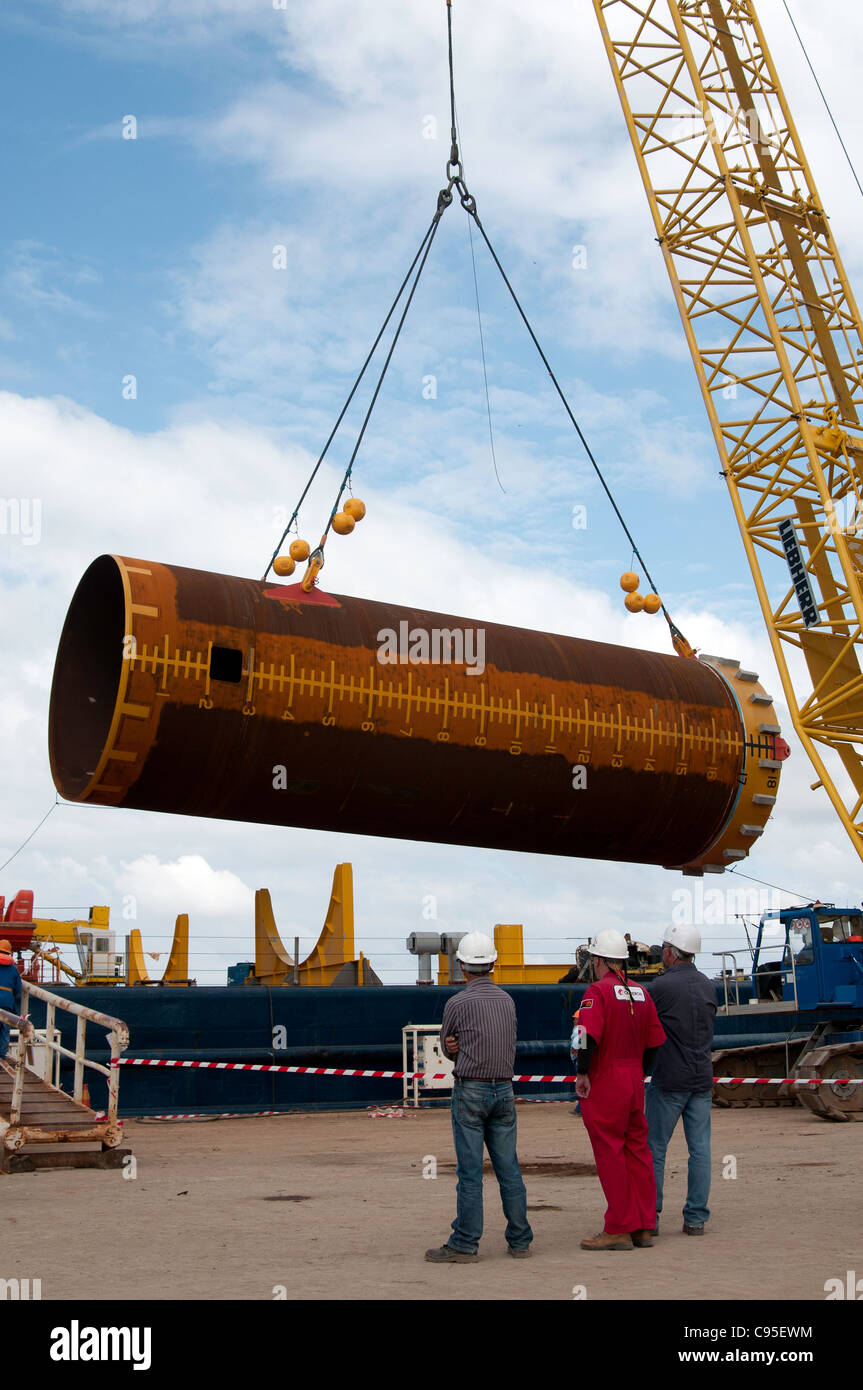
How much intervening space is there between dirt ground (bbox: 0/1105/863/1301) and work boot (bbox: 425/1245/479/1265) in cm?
10

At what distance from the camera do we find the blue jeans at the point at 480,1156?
6363 millimetres

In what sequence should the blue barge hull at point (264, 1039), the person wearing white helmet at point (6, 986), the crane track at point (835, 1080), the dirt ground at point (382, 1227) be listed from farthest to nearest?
1. the blue barge hull at point (264, 1039)
2. the crane track at point (835, 1080)
3. the person wearing white helmet at point (6, 986)
4. the dirt ground at point (382, 1227)

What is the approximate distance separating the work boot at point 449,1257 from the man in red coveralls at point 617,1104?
684 mm

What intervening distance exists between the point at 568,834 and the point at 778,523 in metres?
12.6

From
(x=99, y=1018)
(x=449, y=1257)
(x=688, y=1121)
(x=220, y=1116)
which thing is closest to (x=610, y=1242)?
(x=449, y=1257)

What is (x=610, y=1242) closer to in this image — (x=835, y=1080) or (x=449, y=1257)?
(x=449, y=1257)

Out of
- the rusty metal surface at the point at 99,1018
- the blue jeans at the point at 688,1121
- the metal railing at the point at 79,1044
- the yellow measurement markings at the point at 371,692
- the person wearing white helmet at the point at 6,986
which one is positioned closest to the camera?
the blue jeans at the point at 688,1121

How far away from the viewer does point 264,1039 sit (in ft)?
58.8

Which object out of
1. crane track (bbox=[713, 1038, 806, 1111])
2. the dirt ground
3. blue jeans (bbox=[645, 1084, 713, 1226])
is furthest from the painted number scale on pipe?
crane track (bbox=[713, 1038, 806, 1111])

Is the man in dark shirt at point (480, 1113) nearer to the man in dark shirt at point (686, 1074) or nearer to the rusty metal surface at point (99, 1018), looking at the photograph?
the man in dark shirt at point (686, 1074)

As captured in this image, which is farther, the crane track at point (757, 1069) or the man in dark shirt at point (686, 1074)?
the crane track at point (757, 1069)

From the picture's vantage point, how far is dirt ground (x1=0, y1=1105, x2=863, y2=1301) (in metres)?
5.61

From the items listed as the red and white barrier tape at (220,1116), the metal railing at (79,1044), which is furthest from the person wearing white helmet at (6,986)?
the red and white barrier tape at (220,1116)
